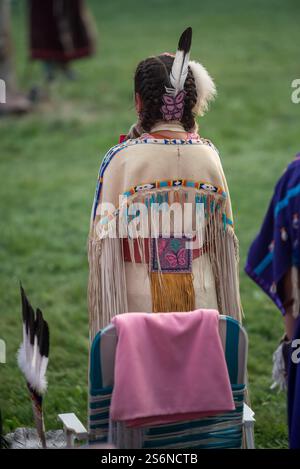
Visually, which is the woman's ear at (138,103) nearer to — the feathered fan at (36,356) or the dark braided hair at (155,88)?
the dark braided hair at (155,88)

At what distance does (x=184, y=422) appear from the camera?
296 centimetres

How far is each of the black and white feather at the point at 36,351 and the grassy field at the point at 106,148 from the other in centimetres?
113

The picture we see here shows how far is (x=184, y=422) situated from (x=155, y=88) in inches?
49.8

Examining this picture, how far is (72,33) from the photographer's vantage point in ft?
36.1

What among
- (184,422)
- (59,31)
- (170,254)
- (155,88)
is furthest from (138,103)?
(59,31)

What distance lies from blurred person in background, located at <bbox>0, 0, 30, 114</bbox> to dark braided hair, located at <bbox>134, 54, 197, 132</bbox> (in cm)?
786

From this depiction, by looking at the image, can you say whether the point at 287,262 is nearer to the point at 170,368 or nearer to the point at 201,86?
the point at 170,368

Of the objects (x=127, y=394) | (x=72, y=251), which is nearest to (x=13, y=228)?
(x=72, y=251)

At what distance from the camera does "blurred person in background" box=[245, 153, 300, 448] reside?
287cm

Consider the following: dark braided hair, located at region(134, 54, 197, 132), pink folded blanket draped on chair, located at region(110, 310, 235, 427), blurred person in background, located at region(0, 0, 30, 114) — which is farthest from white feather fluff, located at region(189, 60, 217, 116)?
blurred person in background, located at region(0, 0, 30, 114)

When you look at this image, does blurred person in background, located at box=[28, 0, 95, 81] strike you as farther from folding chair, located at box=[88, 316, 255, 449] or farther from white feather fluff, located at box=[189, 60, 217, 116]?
folding chair, located at box=[88, 316, 255, 449]

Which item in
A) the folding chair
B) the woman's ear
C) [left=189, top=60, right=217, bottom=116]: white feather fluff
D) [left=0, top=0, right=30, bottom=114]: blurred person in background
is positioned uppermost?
[left=0, top=0, right=30, bottom=114]: blurred person in background

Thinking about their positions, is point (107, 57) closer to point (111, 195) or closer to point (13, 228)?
point (13, 228)

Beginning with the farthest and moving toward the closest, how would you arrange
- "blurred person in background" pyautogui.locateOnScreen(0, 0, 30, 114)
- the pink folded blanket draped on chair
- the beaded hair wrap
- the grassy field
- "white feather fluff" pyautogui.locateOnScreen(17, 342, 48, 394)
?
"blurred person in background" pyautogui.locateOnScreen(0, 0, 30, 114)
the grassy field
the beaded hair wrap
"white feather fluff" pyautogui.locateOnScreen(17, 342, 48, 394)
the pink folded blanket draped on chair
